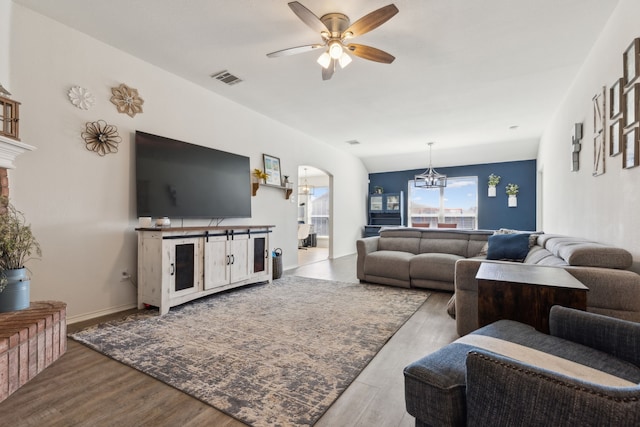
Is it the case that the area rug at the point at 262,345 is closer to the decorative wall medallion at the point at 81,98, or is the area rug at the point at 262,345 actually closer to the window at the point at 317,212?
the decorative wall medallion at the point at 81,98

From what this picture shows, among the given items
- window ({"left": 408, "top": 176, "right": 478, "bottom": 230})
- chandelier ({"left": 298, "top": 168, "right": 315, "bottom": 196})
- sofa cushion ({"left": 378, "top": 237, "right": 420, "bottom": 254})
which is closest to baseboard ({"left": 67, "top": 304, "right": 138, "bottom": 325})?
sofa cushion ({"left": 378, "top": 237, "right": 420, "bottom": 254})

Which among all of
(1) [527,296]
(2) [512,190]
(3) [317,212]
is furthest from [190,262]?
(2) [512,190]

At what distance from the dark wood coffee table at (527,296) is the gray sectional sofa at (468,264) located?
0.32m

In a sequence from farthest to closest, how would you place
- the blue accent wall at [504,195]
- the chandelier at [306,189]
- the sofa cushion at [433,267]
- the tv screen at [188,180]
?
the chandelier at [306,189] < the blue accent wall at [504,195] < the sofa cushion at [433,267] < the tv screen at [188,180]

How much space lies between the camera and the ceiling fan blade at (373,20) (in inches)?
84.7

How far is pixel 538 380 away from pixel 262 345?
6.34 feet

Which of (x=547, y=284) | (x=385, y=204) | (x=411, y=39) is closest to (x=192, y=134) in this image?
(x=411, y=39)

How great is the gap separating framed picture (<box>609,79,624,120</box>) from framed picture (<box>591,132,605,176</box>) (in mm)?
311

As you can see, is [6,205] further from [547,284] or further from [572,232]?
[572,232]

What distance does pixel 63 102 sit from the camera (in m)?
2.78

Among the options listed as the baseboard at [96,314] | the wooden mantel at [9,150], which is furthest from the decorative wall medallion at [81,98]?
the baseboard at [96,314]

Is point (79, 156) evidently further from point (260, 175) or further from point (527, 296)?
point (527, 296)

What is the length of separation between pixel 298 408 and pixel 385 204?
26.1 ft

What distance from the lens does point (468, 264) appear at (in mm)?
2547
